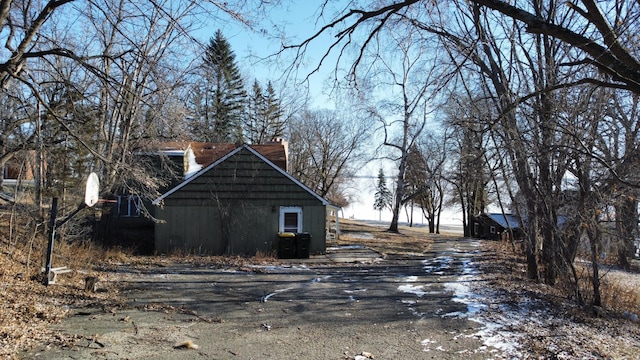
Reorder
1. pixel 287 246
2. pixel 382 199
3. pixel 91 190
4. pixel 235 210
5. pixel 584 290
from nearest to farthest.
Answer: pixel 584 290
pixel 91 190
pixel 287 246
pixel 235 210
pixel 382 199

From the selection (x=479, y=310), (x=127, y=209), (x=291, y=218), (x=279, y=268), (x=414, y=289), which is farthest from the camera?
(x=127, y=209)

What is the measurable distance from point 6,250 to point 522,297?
38.0 ft

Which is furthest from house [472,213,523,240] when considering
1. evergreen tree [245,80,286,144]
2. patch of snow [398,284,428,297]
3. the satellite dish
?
the satellite dish

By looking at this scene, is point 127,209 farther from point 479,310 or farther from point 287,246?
point 479,310

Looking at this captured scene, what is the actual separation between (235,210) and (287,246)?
2701 mm

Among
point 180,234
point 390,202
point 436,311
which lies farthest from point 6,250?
point 390,202

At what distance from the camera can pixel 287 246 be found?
17.4m

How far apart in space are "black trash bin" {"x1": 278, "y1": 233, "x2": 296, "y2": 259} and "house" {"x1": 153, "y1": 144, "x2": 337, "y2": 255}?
610 millimetres

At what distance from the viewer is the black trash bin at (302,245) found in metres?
17.4

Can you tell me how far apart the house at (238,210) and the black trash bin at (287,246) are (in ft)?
2.00

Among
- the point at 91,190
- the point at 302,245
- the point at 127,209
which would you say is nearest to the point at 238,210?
the point at 302,245

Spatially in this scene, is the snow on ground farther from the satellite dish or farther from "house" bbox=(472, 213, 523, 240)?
"house" bbox=(472, 213, 523, 240)

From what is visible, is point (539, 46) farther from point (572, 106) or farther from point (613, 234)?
point (613, 234)

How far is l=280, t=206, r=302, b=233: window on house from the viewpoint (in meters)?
18.5
